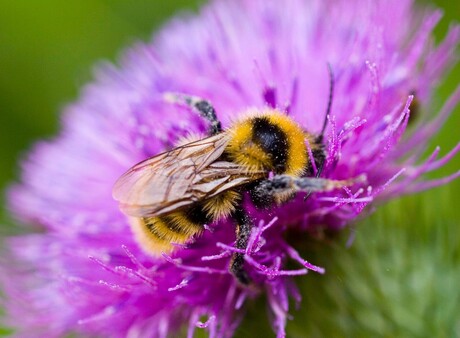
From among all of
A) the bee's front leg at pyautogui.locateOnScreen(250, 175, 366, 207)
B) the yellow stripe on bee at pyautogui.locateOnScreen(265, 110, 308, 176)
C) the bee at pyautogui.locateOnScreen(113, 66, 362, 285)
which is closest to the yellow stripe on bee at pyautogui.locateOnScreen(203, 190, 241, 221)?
the bee at pyautogui.locateOnScreen(113, 66, 362, 285)

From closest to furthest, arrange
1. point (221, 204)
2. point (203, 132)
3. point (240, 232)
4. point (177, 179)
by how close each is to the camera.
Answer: point (177, 179)
point (221, 204)
point (240, 232)
point (203, 132)

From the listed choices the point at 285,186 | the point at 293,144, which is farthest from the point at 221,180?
the point at 293,144

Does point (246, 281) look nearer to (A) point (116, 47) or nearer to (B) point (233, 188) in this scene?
(B) point (233, 188)

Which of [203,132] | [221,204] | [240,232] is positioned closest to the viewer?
[221,204]

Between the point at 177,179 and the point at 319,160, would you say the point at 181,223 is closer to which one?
the point at 177,179

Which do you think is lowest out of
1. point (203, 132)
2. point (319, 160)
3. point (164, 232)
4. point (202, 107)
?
point (164, 232)

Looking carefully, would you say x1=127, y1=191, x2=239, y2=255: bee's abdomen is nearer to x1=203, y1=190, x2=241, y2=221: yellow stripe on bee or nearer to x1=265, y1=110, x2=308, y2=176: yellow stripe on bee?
x1=203, y1=190, x2=241, y2=221: yellow stripe on bee

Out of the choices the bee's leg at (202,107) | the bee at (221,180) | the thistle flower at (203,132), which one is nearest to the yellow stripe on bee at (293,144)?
the bee at (221,180)

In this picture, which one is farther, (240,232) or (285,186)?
(240,232)

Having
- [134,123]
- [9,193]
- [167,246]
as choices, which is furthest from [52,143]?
[167,246]
